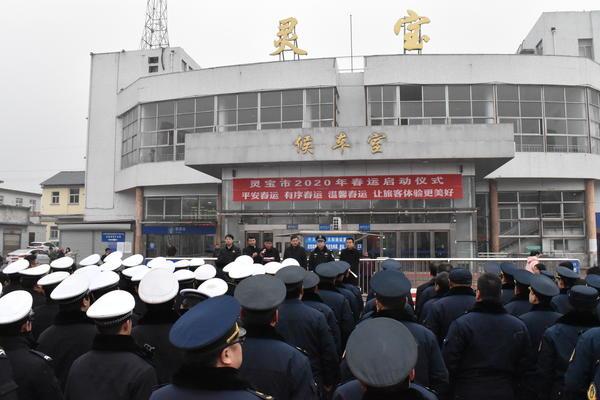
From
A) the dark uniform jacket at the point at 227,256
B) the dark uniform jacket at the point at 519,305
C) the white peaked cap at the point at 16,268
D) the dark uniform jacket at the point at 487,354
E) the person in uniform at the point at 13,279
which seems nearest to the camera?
the dark uniform jacket at the point at 487,354

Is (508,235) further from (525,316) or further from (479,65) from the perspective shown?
(525,316)

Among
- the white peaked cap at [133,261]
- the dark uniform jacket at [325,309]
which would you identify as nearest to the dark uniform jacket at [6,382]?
the dark uniform jacket at [325,309]

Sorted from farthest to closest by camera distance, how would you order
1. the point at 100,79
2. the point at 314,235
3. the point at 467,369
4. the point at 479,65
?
the point at 100,79
the point at 479,65
the point at 314,235
the point at 467,369

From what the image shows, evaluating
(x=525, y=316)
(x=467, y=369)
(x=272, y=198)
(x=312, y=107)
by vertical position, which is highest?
(x=312, y=107)

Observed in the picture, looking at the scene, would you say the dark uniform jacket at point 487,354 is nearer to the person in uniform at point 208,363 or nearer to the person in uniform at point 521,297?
the person in uniform at point 521,297

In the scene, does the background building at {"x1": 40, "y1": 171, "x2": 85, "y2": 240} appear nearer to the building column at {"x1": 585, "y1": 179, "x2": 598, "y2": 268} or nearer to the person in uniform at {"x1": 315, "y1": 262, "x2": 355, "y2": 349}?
the building column at {"x1": 585, "y1": 179, "x2": 598, "y2": 268}

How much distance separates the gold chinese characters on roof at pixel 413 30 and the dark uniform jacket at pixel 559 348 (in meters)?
23.7

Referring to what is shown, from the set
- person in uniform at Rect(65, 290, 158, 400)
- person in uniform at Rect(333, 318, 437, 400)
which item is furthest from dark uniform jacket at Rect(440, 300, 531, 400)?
person in uniform at Rect(65, 290, 158, 400)

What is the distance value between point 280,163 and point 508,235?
13.8m

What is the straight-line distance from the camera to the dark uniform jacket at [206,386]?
164 centimetres

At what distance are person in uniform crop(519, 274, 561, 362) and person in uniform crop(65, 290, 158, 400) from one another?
131 inches

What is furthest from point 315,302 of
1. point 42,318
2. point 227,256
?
point 227,256

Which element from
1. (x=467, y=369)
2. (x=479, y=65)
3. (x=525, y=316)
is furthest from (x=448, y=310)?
(x=479, y=65)

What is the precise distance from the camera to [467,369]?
11.5ft
